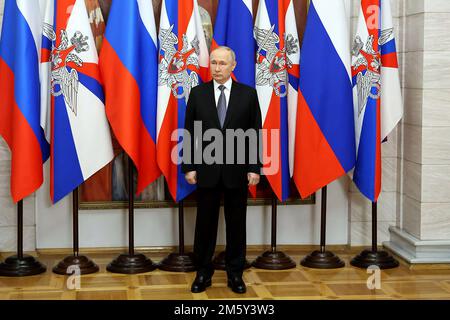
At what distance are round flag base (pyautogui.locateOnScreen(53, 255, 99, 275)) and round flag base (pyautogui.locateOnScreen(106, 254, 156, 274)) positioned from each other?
14 centimetres

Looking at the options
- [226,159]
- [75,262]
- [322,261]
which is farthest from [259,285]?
[75,262]

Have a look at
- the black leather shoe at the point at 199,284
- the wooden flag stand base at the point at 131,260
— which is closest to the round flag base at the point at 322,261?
the black leather shoe at the point at 199,284

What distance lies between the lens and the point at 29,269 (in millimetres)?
5953

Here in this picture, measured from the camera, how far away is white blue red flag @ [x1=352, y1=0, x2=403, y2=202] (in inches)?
239

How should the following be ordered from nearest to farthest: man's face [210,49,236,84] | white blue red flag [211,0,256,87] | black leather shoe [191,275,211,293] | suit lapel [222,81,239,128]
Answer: man's face [210,49,236,84] < suit lapel [222,81,239,128] < black leather shoe [191,275,211,293] < white blue red flag [211,0,256,87]

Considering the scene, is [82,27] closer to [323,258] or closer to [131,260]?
[131,260]

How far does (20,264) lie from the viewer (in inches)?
234

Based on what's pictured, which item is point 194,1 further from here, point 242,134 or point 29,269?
point 29,269

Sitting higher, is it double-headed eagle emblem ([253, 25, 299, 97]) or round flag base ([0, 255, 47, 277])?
double-headed eagle emblem ([253, 25, 299, 97])

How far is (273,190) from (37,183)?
177 centimetres

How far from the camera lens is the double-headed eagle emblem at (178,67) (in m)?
5.89

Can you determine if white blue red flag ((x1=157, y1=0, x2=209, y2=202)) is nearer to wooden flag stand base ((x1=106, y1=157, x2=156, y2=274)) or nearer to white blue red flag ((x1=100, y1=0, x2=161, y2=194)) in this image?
white blue red flag ((x1=100, y1=0, x2=161, y2=194))

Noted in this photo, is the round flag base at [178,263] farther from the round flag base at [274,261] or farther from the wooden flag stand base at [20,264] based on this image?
the wooden flag stand base at [20,264]

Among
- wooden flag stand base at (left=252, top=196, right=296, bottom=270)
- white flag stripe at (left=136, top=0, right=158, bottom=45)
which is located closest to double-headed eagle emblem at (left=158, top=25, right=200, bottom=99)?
white flag stripe at (left=136, top=0, right=158, bottom=45)
